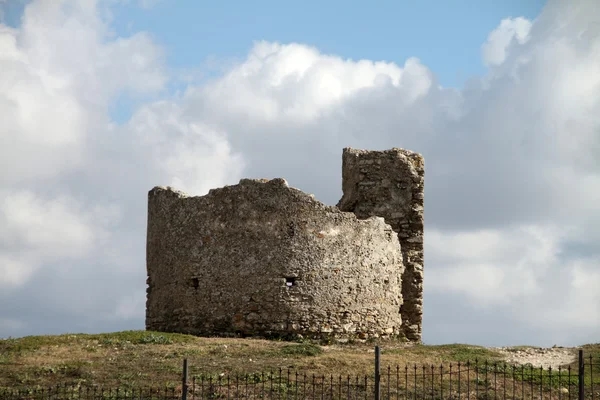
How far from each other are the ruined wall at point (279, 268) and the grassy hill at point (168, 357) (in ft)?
2.95

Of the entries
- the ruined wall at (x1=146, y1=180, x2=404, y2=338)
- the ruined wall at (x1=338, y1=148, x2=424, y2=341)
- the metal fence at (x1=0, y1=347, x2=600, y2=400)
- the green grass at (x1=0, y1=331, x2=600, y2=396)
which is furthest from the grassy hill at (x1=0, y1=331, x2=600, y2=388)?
the ruined wall at (x1=338, y1=148, x2=424, y2=341)

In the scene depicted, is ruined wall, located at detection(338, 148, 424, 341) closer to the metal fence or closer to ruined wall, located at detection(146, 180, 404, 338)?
ruined wall, located at detection(146, 180, 404, 338)

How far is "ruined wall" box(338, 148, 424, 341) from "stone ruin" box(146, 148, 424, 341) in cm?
64

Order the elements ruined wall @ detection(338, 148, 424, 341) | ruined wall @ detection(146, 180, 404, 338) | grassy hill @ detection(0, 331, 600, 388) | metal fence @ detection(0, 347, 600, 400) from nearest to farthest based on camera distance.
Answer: metal fence @ detection(0, 347, 600, 400) → grassy hill @ detection(0, 331, 600, 388) → ruined wall @ detection(146, 180, 404, 338) → ruined wall @ detection(338, 148, 424, 341)

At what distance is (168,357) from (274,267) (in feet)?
14.5

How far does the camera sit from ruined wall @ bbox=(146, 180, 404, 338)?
23.8 m

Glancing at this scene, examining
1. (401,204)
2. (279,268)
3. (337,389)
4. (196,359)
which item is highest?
(401,204)

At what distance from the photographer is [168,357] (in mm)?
20531

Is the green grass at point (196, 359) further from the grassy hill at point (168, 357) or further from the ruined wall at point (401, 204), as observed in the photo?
the ruined wall at point (401, 204)

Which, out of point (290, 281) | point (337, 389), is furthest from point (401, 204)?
point (337, 389)

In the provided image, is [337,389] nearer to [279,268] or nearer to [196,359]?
[196,359]

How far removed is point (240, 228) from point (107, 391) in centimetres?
783

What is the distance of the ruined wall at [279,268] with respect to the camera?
23.8 meters

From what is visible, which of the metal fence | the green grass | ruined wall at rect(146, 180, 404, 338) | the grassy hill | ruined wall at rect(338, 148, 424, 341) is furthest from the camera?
ruined wall at rect(338, 148, 424, 341)
